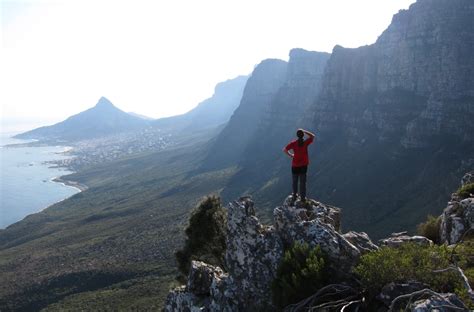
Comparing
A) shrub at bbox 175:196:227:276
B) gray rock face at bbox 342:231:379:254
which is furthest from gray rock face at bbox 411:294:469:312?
shrub at bbox 175:196:227:276

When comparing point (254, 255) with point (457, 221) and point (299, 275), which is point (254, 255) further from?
point (457, 221)

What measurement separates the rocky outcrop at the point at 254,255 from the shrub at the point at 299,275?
1.69ft

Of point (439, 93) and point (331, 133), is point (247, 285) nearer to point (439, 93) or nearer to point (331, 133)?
point (439, 93)

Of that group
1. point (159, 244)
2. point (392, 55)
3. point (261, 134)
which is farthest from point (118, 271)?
point (261, 134)

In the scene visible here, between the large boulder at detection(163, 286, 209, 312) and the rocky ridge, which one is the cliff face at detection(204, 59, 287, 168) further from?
the rocky ridge

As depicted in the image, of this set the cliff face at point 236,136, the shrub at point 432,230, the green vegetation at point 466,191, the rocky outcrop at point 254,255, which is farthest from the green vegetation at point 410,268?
the cliff face at point 236,136

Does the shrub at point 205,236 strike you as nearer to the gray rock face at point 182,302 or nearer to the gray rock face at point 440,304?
the gray rock face at point 182,302

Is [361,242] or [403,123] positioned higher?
[403,123]

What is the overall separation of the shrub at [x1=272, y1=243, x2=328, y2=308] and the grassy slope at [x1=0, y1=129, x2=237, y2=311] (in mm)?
33226

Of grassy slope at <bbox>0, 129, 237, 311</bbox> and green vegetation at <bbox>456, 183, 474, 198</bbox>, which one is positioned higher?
green vegetation at <bbox>456, 183, 474, 198</bbox>

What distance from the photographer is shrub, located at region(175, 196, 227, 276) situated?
28634 mm

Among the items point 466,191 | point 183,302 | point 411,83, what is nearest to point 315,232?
point 183,302

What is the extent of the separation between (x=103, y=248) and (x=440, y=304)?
2790 inches

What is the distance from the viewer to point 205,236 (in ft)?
95.8
